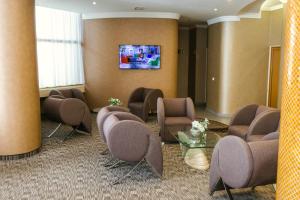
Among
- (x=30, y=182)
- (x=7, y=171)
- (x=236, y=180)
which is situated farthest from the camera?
(x=7, y=171)

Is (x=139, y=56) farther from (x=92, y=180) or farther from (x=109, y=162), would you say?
(x=92, y=180)

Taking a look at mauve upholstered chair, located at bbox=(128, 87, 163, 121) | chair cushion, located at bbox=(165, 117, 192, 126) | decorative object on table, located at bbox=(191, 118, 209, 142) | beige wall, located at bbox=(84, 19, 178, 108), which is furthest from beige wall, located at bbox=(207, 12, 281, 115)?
decorative object on table, located at bbox=(191, 118, 209, 142)

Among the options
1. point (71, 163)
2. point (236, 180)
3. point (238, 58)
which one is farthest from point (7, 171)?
point (238, 58)

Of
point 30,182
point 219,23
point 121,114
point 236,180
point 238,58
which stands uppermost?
point 219,23

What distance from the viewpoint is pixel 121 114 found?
4.71 metres

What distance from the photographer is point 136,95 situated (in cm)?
895

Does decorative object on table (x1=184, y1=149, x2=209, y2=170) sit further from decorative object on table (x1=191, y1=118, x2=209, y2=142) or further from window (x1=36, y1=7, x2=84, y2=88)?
window (x1=36, y1=7, x2=84, y2=88)

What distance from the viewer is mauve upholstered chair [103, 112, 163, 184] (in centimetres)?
402

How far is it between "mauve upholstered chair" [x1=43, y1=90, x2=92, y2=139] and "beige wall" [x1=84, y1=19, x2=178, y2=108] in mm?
2691

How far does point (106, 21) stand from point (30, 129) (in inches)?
192

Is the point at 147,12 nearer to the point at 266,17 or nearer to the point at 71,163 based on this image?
the point at 266,17

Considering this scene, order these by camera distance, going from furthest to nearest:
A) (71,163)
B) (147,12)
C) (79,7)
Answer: (147,12) < (79,7) < (71,163)

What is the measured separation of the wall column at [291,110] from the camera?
207cm

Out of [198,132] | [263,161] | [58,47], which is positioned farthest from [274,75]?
[263,161]
